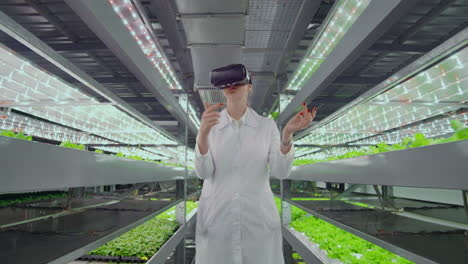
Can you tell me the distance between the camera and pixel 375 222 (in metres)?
2.03

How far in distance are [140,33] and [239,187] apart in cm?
179

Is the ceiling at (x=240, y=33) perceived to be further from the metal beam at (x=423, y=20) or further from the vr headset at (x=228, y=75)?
the vr headset at (x=228, y=75)

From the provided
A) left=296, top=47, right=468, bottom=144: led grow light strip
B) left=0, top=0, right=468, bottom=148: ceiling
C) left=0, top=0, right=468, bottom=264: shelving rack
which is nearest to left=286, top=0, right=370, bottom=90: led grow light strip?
left=0, top=0, right=468, bottom=264: shelving rack

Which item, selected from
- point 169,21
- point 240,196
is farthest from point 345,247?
point 169,21

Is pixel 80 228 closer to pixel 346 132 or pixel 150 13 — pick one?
pixel 346 132

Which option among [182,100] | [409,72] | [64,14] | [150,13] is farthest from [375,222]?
[64,14]

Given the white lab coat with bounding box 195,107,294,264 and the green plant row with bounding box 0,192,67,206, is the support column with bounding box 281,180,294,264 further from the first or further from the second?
the green plant row with bounding box 0,192,67,206

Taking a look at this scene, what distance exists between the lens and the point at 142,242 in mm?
2639

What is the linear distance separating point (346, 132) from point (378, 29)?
4.78 ft

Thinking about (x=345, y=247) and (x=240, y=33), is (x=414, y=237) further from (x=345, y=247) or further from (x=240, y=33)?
(x=240, y=33)

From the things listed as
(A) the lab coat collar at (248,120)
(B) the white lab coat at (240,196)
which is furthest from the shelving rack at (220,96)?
(A) the lab coat collar at (248,120)

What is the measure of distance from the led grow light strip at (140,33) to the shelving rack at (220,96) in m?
0.02

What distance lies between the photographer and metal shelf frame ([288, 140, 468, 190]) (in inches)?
31.3

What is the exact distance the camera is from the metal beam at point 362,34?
1.09 m
